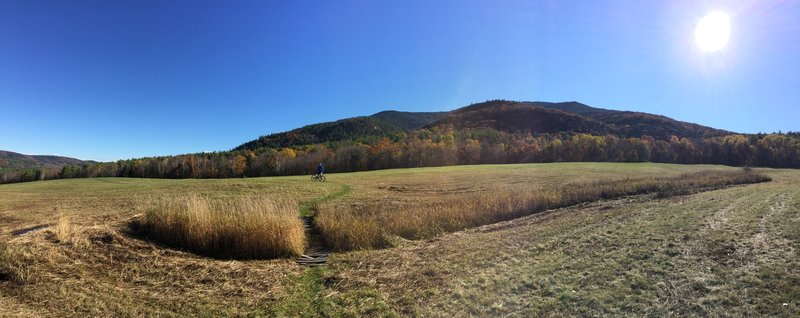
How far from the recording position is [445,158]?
88.8m

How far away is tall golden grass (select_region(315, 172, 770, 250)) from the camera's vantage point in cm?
1445

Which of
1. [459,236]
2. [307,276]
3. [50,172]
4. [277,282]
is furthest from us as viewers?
[50,172]

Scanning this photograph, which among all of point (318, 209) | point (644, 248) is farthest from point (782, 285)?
point (318, 209)

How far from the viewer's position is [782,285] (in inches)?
248

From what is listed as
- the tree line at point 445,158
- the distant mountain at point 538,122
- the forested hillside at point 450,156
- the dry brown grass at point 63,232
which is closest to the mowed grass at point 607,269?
the dry brown grass at point 63,232

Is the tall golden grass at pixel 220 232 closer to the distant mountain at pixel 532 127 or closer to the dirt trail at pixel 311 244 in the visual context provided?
the dirt trail at pixel 311 244

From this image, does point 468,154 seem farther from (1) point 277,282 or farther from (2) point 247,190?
(1) point 277,282

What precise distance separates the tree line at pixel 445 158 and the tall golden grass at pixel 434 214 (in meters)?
63.3

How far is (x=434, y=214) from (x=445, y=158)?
71.8 m

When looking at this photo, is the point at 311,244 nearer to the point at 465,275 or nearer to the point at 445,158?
the point at 465,275

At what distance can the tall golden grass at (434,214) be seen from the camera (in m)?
14.4

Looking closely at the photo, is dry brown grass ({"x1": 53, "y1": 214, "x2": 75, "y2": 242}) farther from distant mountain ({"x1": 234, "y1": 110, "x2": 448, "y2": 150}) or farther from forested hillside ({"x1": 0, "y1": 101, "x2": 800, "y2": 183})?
distant mountain ({"x1": 234, "y1": 110, "x2": 448, "y2": 150})

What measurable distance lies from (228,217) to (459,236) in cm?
788

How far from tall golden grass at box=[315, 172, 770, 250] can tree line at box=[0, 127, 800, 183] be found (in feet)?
208
